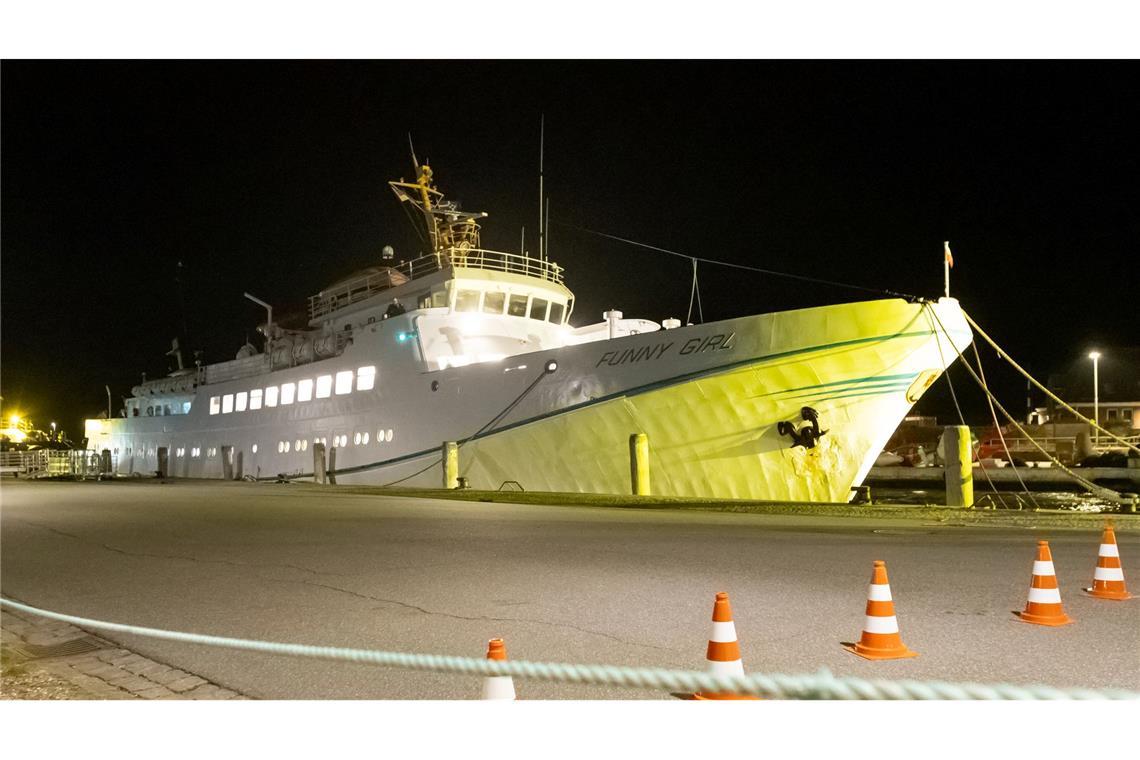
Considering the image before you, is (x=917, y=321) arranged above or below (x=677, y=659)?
above

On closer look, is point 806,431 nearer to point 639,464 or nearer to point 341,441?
point 639,464

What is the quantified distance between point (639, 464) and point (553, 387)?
2662mm

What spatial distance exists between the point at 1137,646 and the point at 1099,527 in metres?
6.73

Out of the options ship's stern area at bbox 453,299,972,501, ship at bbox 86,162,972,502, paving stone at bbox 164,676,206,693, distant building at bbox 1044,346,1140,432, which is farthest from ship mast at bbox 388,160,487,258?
distant building at bbox 1044,346,1140,432

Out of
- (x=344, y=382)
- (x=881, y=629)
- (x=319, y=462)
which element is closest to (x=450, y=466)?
(x=319, y=462)

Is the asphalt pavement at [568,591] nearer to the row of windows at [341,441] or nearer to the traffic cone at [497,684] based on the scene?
the traffic cone at [497,684]

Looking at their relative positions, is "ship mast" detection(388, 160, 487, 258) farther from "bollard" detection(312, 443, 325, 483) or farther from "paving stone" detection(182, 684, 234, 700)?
"paving stone" detection(182, 684, 234, 700)

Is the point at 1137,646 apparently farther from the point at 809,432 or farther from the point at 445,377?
the point at 445,377

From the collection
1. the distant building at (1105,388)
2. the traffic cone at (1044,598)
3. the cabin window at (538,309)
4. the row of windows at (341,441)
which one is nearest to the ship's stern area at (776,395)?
the cabin window at (538,309)

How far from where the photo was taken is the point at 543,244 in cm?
2075

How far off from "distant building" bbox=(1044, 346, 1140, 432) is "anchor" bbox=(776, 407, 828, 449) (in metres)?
43.9

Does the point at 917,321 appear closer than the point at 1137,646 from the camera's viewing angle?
No

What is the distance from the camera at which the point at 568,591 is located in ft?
20.2

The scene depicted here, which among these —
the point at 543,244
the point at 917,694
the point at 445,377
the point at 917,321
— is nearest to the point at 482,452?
the point at 445,377
